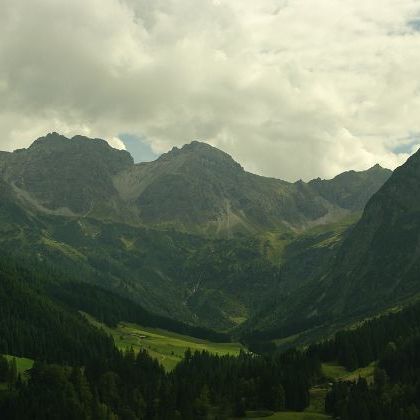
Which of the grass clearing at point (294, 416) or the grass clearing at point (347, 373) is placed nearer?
the grass clearing at point (294, 416)

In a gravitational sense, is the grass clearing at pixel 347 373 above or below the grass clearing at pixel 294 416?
above

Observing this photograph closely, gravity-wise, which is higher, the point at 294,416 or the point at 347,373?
the point at 347,373

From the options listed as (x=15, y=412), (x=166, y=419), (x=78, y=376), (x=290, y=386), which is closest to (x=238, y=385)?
(x=290, y=386)

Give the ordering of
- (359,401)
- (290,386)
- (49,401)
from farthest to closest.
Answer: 1. (290,386)
2. (49,401)
3. (359,401)

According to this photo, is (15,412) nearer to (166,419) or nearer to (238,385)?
(166,419)

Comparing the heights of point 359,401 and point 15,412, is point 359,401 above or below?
above

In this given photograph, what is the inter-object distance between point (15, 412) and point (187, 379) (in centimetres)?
5374

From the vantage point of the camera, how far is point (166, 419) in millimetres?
147625

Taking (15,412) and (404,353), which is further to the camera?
(404,353)

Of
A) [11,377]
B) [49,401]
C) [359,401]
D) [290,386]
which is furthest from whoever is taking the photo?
[11,377]

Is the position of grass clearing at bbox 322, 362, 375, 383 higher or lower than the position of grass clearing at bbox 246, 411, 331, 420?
higher

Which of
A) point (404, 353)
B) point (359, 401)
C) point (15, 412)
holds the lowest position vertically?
point (15, 412)

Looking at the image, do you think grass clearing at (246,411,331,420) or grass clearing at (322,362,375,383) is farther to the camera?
grass clearing at (322,362,375,383)

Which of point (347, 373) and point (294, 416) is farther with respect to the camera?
point (347, 373)
